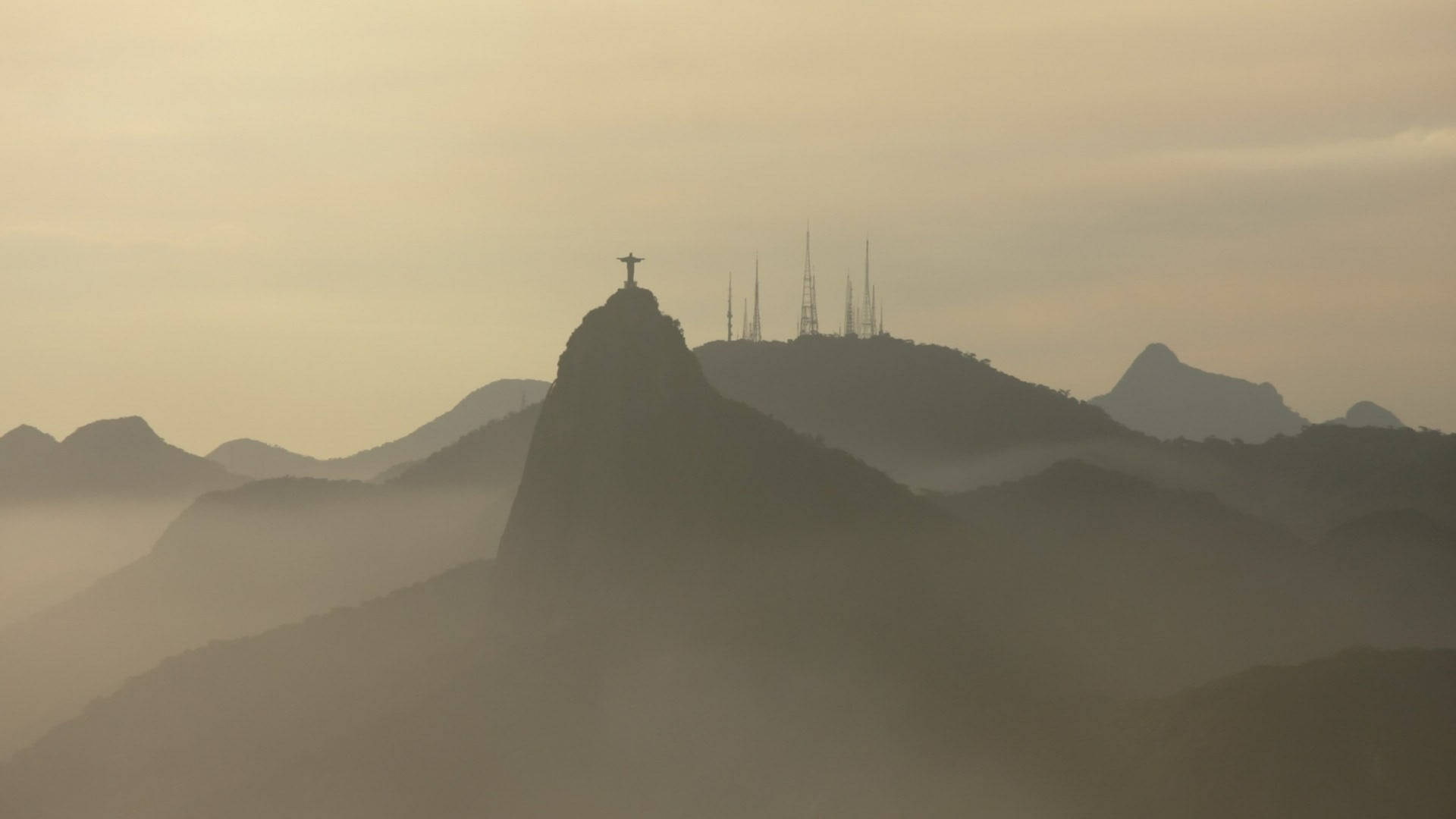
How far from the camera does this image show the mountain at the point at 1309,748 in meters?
99.3

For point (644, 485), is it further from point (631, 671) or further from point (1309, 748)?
point (1309, 748)

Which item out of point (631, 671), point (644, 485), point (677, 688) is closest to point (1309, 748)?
point (677, 688)

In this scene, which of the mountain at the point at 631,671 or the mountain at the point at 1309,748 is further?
the mountain at the point at 631,671

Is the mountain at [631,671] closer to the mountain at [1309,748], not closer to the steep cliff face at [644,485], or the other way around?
the steep cliff face at [644,485]

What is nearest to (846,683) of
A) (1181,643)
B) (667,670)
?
(667,670)

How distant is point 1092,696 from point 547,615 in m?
45.8

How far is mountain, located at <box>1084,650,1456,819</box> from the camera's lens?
99.3 m

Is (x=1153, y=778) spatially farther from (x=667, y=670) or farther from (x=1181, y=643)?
(x=1181, y=643)

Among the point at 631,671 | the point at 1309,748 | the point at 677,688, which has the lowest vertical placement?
the point at 677,688

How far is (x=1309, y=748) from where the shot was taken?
10319cm

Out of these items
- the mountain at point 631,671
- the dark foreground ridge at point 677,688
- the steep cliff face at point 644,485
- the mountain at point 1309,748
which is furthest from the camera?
the steep cliff face at point 644,485

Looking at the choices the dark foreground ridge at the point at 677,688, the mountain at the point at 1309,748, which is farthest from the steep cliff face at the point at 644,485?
the mountain at the point at 1309,748

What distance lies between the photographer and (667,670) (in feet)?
453

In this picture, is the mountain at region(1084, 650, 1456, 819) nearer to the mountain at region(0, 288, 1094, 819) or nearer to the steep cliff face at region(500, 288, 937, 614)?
the mountain at region(0, 288, 1094, 819)
